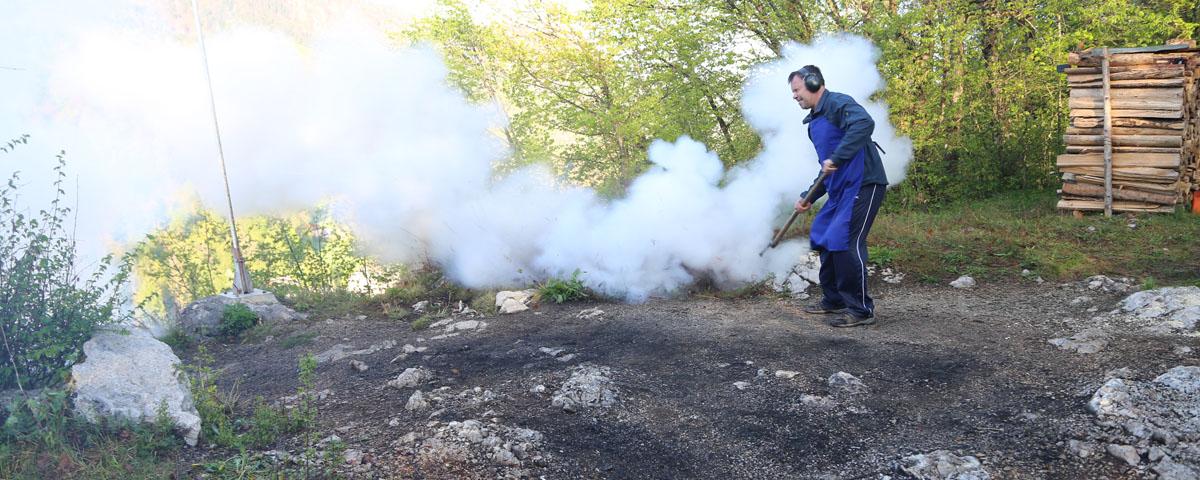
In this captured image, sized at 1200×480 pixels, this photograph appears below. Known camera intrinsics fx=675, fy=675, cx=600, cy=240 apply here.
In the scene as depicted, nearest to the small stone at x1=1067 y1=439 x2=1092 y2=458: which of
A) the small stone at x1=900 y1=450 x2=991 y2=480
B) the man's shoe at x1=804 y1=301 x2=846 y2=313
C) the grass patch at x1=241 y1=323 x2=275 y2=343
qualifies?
the small stone at x1=900 y1=450 x2=991 y2=480

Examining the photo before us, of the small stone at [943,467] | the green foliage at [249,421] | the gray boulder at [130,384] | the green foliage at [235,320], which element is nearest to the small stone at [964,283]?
the small stone at [943,467]

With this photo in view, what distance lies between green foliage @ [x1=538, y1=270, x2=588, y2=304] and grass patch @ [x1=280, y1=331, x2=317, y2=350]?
217 cm

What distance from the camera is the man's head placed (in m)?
5.11

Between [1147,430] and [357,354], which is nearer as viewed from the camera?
[1147,430]

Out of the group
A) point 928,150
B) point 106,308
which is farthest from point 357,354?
point 928,150

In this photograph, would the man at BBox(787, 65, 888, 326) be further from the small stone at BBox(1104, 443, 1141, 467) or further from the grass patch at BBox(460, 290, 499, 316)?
the grass patch at BBox(460, 290, 499, 316)

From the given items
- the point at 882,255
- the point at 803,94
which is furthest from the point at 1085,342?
the point at 882,255

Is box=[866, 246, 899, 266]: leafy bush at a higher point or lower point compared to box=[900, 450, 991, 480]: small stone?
higher

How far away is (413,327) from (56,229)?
9.21ft

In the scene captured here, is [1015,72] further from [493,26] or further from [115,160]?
[115,160]

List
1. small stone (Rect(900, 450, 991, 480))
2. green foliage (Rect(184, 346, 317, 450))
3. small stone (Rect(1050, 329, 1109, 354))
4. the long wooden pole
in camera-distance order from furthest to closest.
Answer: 1. the long wooden pole
2. small stone (Rect(1050, 329, 1109, 354))
3. green foliage (Rect(184, 346, 317, 450))
4. small stone (Rect(900, 450, 991, 480))

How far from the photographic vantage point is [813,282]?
22.0 ft

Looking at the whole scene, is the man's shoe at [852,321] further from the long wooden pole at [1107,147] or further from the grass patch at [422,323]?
the long wooden pole at [1107,147]

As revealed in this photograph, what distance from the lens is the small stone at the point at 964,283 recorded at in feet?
20.6
